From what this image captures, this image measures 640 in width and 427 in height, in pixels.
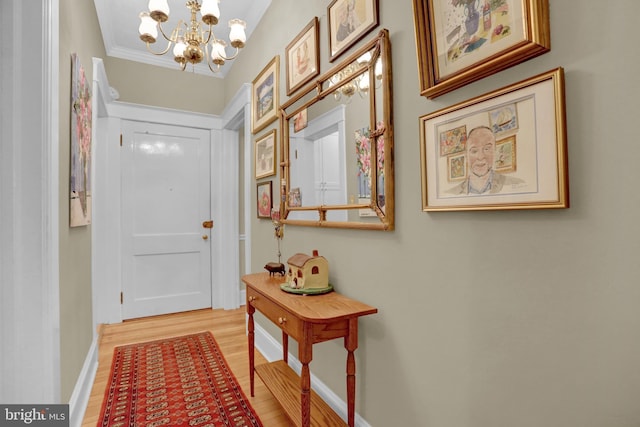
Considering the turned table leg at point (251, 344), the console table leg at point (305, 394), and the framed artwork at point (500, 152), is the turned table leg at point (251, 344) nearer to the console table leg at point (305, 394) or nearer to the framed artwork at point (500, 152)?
the console table leg at point (305, 394)

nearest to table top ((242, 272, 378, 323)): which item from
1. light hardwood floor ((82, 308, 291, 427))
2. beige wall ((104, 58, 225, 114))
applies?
light hardwood floor ((82, 308, 291, 427))

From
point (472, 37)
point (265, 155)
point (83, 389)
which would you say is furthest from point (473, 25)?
point (83, 389)

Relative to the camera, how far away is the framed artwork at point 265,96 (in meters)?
2.45

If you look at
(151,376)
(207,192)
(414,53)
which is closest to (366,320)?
(414,53)

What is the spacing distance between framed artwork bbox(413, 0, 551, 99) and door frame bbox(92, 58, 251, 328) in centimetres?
211

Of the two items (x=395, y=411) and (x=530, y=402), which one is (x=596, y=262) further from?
(x=395, y=411)

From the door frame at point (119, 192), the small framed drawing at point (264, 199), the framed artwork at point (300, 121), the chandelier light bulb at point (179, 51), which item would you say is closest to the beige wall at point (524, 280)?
the framed artwork at point (300, 121)

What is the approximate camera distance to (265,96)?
2.64m

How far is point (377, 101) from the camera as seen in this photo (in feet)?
4.75

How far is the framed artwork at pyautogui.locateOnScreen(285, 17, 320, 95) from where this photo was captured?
6.31ft

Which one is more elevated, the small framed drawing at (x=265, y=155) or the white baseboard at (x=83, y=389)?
the small framed drawing at (x=265, y=155)

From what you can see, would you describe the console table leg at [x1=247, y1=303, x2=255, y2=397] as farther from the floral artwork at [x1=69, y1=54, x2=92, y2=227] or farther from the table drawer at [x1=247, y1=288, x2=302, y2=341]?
the floral artwork at [x1=69, y1=54, x2=92, y2=227]

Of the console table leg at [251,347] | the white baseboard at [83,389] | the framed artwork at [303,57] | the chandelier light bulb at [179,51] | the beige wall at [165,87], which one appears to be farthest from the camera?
the beige wall at [165,87]

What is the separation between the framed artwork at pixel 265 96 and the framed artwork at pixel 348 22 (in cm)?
76
